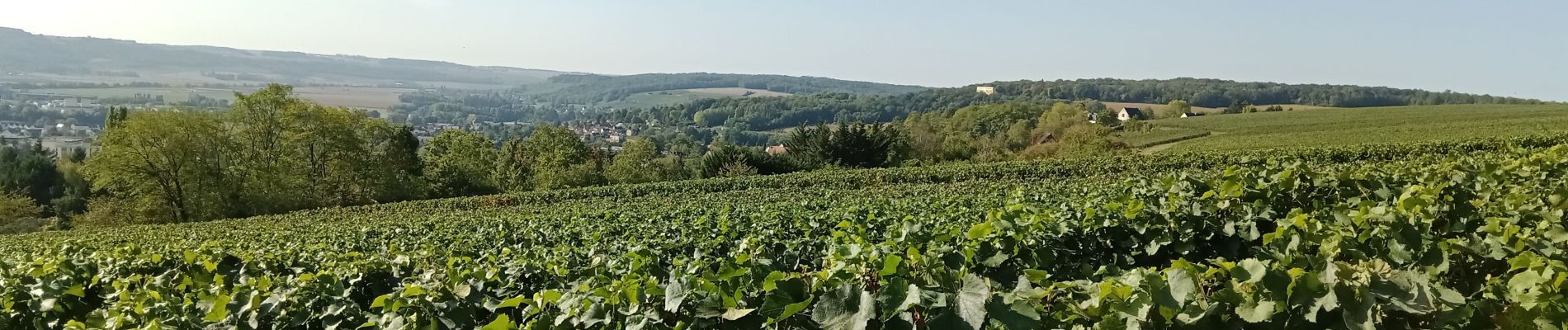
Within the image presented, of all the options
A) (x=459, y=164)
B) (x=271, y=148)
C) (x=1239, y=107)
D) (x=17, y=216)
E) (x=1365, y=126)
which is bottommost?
(x=17, y=216)

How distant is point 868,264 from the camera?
8.32ft

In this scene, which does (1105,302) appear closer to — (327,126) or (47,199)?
(327,126)

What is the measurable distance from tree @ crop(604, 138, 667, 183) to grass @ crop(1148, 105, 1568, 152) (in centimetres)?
3054

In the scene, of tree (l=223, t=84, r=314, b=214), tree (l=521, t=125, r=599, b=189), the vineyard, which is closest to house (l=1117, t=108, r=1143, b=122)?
tree (l=521, t=125, r=599, b=189)

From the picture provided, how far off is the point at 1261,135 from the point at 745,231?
55686 millimetres

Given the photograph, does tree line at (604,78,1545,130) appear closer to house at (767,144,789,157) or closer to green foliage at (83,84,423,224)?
house at (767,144,789,157)

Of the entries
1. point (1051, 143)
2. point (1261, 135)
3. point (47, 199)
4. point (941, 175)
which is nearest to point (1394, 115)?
point (1261, 135)

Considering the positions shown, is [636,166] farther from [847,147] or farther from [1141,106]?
[1141,106]

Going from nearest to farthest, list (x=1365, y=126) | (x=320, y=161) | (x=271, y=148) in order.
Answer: (x=271, y=148), (x=320, y=161), (x=1365, y=126)

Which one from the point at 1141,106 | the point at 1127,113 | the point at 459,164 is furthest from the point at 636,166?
the point at 1141,106

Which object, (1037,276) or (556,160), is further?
(556,160)

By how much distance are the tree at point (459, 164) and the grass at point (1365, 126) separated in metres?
38.8

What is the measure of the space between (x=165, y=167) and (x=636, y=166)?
24.9 m

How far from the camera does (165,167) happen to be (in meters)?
32.2
